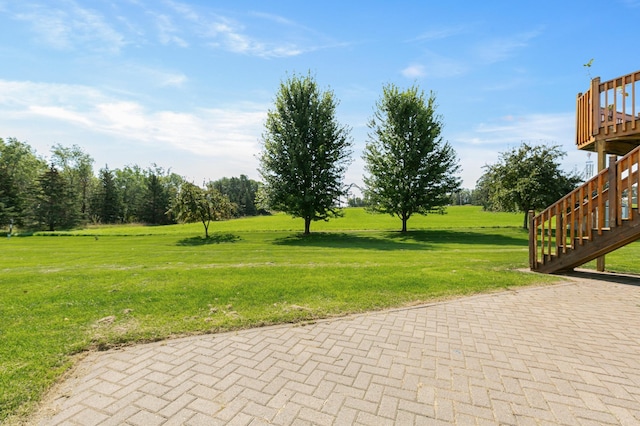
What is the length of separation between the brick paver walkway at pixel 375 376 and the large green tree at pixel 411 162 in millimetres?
19080

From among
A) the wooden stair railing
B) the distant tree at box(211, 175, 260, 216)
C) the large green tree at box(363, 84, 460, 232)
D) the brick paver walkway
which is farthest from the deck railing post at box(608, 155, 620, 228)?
the distant tree at box(211, 175, 260, 216)

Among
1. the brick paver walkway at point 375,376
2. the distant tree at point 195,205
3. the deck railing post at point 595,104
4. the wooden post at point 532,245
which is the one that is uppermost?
the deck railing post at point 595,104

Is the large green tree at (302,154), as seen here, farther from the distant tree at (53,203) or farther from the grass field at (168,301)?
the distant tree at (53,203)

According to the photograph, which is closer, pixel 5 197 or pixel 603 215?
pixel 603 215

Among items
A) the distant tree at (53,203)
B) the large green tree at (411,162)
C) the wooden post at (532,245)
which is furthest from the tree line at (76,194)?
the wooden post at (532,245)

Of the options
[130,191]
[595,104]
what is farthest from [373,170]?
[130,191]

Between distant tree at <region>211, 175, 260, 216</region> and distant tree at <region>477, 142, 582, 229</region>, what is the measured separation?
5729 cm

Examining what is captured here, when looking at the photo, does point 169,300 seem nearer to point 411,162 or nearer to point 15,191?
point 411,162

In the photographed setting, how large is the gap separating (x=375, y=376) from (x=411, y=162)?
2175cm

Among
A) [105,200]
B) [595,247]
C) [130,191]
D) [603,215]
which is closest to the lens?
[603,215]

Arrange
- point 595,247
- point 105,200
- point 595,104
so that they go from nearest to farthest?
point 595,247
point 595,104
point 105,200

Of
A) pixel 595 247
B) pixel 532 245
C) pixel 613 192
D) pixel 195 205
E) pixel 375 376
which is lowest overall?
pixel 375 376

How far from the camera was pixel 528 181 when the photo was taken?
23.2m

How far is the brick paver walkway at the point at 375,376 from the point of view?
2.46 metres
